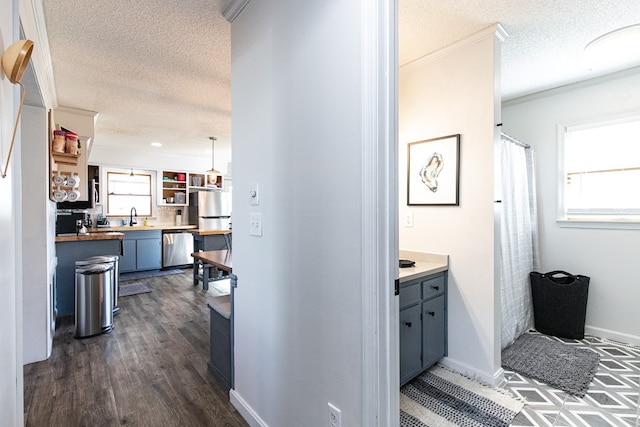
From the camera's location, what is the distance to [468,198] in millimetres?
2275

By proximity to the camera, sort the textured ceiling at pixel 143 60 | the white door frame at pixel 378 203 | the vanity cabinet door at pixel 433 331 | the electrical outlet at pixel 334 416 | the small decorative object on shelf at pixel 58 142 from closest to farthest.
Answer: the white door frame at pixel 378 203, the electrical outlet at pixel 334 416, the textured ceiling at pixel 143 60, the vanity cabinet door at pixel 433 331, the small decorative object on shelf at pixel 58 142

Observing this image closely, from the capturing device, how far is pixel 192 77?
2.90 metres

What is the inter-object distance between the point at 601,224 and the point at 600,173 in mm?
509

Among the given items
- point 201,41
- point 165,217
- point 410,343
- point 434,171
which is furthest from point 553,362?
point 165,217

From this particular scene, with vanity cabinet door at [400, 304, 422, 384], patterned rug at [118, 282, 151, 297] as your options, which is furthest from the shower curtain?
patterned rug at [118, 282, 151, 297]

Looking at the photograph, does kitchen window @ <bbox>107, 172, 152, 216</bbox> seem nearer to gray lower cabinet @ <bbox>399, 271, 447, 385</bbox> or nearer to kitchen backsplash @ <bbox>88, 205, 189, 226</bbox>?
kitchen backsplash @ <bbox>88, 205, 189, 226</bbox>

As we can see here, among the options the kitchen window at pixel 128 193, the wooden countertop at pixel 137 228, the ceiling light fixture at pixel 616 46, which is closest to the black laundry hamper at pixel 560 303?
the ceiling light fixture at pixel 616 46

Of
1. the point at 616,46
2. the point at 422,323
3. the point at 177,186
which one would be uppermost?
the point at 616,46

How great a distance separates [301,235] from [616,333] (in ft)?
10.8

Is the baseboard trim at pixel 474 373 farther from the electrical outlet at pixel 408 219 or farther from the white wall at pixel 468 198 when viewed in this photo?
the electrical outlet at pixel 408 219

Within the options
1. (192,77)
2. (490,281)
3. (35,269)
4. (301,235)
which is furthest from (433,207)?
(35,269)

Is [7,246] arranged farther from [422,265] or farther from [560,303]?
[560,303]

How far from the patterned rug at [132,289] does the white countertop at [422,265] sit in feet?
13.2

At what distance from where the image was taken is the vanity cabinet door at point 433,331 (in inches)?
85.4
